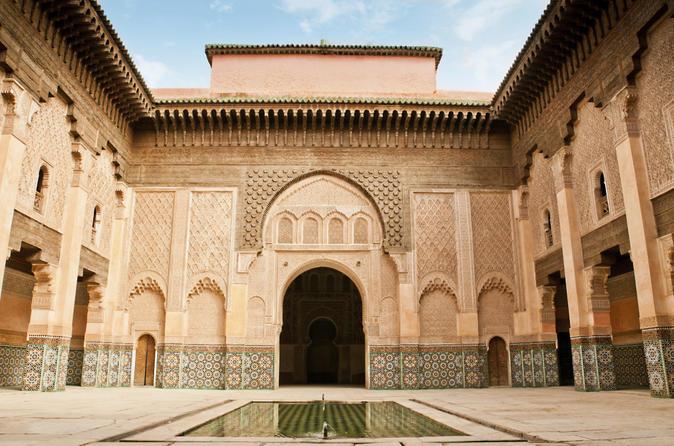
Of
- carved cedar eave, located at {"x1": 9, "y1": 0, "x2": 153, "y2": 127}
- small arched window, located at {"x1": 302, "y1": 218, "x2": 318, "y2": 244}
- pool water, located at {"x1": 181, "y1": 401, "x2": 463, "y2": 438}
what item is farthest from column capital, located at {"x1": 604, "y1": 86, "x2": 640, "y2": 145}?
carved cedar eave, located at {"x1": 9, "y1": 0, "x2": 153, "y2": 127}

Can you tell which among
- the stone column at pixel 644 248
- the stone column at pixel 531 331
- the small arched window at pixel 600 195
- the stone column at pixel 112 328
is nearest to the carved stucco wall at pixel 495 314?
the stone column at pixel 531 331

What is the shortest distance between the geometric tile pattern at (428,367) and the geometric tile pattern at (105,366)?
4.14m

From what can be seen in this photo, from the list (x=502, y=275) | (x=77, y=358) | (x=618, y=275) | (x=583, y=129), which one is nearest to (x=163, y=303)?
(x=77, y=358)

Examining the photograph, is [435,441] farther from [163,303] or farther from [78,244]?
[163,303]

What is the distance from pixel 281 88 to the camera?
1142cm

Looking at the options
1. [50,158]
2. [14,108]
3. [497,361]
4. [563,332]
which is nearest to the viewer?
[14,108]

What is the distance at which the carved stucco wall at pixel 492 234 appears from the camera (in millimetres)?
9625

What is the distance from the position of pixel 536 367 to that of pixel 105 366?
23.1 feet

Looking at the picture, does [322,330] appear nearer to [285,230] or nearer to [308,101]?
[285,230]

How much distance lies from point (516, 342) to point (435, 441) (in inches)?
272

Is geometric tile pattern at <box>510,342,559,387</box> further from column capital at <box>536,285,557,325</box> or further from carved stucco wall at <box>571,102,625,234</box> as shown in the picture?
carved stucco wall at <box>571,102,625,234</box>

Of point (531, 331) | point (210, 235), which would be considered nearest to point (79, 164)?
point (210, 235)

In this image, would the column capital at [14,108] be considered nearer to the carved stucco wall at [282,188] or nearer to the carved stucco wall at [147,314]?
the carved stucco wall at [147,314]

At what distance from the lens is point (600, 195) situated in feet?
24.7
